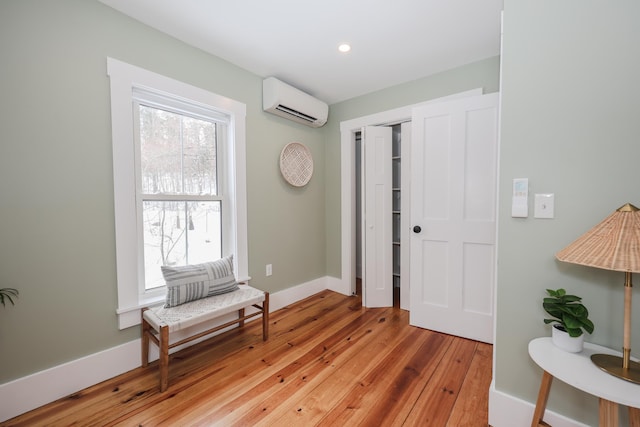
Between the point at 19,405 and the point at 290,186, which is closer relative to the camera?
the point at 19,405

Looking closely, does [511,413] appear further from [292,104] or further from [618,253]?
[292,104]

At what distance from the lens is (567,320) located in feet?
3.54

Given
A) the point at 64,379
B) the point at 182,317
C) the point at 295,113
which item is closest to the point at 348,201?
the point at 295,113

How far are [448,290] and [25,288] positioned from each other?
2.93m

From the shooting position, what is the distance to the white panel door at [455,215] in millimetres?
2148

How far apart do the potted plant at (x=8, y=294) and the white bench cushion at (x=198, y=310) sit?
651 millimetres

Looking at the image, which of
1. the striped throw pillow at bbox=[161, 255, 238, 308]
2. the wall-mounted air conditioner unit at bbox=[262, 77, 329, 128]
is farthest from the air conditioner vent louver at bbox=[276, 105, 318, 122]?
the striped throw pillow at bbox=[161, 255, 238, 308]

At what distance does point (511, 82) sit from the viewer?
4.30 ft

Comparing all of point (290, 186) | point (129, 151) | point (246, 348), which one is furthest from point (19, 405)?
point (290, 186)

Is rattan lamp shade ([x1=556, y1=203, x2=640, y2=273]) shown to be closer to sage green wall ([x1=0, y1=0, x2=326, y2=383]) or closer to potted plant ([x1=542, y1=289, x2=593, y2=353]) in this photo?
potted plant ([x1=542, y1=289, x2=593, y2=353])

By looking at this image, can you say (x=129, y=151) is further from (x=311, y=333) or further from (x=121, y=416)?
(x=311, y=333)

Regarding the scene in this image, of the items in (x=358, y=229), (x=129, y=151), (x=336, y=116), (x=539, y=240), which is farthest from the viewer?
(x=358, y=229)

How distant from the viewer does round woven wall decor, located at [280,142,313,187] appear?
2883 mm

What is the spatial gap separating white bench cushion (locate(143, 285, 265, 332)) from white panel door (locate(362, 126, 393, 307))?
1304 millimetres
